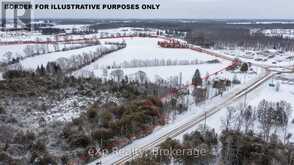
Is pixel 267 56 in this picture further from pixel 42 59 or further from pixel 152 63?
pixel 42 59

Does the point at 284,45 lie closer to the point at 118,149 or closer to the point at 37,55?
the point at 37,55

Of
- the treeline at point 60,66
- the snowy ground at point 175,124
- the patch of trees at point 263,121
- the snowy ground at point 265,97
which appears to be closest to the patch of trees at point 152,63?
the treeline at point 60,66

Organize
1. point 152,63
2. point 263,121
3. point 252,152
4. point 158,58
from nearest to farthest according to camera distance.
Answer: point 252,152 < point 263,121 < point 152,63 < point 158,58

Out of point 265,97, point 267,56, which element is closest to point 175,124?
point 265,97

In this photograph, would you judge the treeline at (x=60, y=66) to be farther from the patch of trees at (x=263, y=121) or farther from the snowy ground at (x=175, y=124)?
the patch of trees at (x=263, y=121)

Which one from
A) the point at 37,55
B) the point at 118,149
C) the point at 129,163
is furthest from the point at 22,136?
the point at 37,55

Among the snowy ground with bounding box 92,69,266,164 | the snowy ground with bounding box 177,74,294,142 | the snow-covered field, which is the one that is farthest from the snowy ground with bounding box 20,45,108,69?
the snowy ground with bounding box 177,74,294,142

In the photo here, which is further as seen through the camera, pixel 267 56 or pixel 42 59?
pixel 267 56

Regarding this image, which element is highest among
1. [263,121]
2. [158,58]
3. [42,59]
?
[158,58]

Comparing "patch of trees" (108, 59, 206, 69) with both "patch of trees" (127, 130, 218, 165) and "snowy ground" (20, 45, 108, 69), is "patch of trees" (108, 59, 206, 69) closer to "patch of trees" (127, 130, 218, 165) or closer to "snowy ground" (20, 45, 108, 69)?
"snowy ground" (20, 45, 108, 69)
